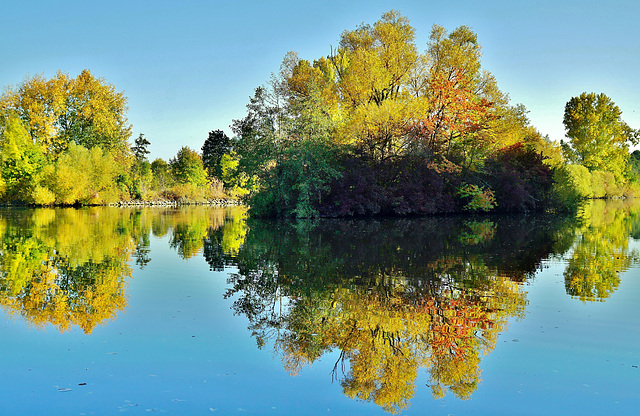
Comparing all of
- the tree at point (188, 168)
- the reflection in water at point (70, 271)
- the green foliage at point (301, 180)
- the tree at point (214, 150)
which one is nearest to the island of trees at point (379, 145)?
the green foliage at point (301, 180)

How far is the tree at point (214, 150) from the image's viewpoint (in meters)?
78.3

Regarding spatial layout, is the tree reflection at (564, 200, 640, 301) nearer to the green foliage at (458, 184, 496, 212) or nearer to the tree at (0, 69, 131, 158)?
the green foliage at (458, 184, 496, 212)

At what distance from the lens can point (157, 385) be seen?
471 centimetres

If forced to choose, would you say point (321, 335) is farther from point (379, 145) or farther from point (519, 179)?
point (519, 179)

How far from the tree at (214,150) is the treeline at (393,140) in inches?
1626

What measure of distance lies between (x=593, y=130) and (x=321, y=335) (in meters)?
62.9

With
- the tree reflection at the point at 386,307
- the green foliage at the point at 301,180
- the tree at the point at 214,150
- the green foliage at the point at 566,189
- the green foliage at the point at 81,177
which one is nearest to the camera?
the tree reflection at the point at 386,307

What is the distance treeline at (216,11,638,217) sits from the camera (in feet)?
94.1

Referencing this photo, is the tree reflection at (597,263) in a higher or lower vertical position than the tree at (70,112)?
lower

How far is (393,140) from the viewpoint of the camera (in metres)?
31.5

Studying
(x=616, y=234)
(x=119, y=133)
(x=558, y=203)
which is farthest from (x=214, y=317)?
(x=119, y=133)

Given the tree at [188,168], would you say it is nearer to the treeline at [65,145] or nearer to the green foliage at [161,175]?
the green foliage at [161,175]

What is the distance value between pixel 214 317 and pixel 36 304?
280 centimetres

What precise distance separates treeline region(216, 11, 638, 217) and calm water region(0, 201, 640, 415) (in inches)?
651
